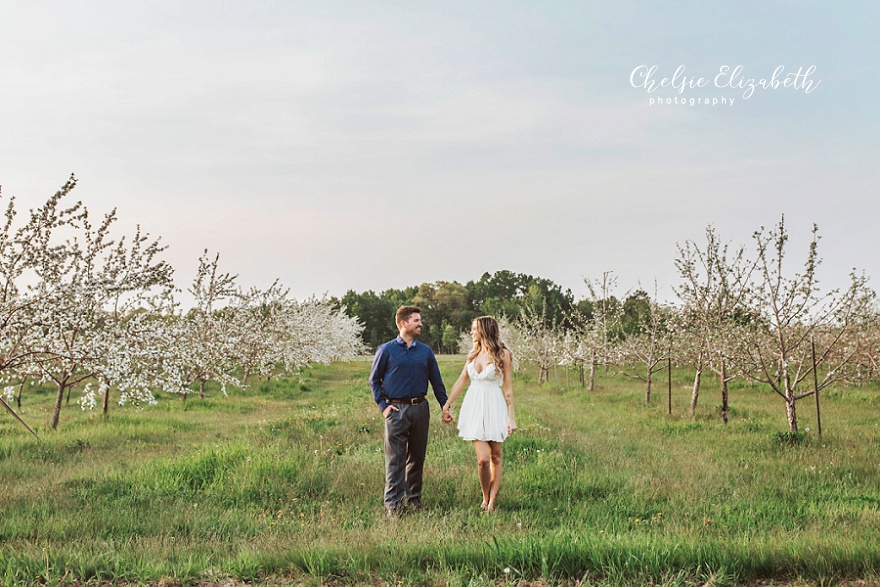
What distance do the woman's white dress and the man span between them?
1.29 feet

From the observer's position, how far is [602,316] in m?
26.9

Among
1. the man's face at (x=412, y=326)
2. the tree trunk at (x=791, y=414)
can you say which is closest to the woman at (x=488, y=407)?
the man's face at (x=412, y=326)

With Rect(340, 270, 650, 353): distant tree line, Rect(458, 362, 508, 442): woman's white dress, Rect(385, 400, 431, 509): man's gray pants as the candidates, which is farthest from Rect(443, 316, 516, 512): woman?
Rect(340, 270, 650, 353): distant tree line

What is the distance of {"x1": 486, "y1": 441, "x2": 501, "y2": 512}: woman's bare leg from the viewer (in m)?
7.10

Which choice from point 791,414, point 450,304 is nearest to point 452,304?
point 450,304

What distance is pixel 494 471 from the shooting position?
7.17m

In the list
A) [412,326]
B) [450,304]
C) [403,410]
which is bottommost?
[403,410]

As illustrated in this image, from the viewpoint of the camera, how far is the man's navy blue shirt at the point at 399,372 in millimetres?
7230

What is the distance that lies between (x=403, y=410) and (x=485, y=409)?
94 centimetres

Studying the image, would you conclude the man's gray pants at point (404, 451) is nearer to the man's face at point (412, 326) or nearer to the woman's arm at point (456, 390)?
the woman's arm at point (456, 390)

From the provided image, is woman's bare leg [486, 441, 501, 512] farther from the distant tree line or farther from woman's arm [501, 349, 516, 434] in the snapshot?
the distant tree line

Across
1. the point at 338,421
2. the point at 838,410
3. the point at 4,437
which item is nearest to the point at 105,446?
the point at 4,437

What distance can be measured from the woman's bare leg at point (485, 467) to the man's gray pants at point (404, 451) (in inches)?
25.2

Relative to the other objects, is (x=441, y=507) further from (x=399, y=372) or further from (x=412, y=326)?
(x=412, y=326)
